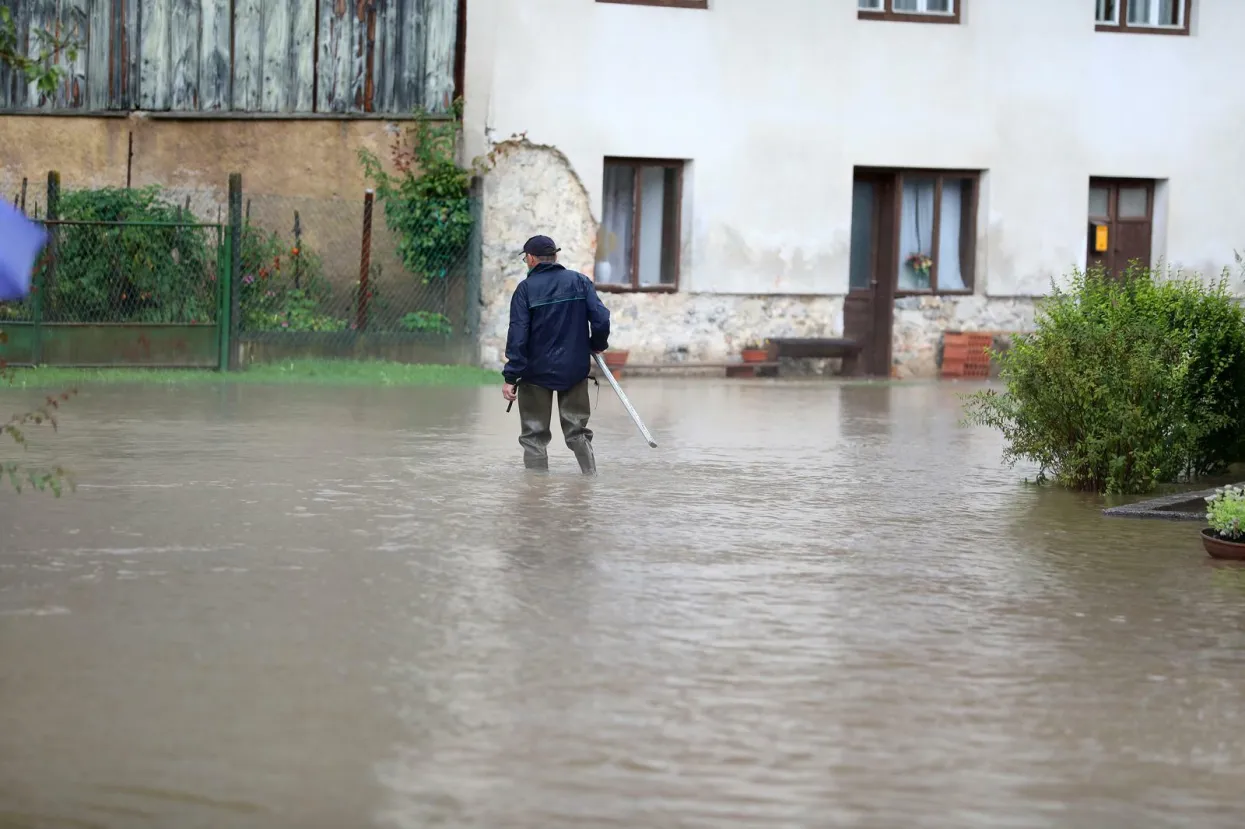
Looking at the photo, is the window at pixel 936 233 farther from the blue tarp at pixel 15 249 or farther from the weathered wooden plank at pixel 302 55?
the blue tarp at pixel 15 249

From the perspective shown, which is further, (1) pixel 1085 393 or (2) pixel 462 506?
(1) pixel 1085 393

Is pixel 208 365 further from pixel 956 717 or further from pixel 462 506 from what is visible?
pixel 956 717

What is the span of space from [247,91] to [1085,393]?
13492mm

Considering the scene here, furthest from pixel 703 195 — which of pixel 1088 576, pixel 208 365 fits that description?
pixel 1088 576

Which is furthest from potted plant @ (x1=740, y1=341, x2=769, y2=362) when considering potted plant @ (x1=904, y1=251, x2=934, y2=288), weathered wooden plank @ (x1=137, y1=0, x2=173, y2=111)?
weathered wooden plank @ (x1=137, y1=0, x2=173, y2=111)

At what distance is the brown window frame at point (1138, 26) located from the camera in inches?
991

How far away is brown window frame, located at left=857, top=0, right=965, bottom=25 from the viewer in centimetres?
2412

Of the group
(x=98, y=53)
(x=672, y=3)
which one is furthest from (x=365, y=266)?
(x=672, y=3)

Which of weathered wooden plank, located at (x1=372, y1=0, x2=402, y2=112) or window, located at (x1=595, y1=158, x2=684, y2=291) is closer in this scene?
weathered wooden plank, located at (x1=372, y1=0, x2=402, y2=112)

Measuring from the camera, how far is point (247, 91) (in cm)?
2284

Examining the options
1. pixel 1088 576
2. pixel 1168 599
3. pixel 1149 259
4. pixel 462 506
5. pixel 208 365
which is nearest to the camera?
pixel 1168 599

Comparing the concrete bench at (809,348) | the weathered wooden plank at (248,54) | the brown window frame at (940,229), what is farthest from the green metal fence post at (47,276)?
the brown window frame at (940,229)

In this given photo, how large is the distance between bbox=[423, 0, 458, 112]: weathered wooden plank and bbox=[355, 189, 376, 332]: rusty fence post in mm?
1457

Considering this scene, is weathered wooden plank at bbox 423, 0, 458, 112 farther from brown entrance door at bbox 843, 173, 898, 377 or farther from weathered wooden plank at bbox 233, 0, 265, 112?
brown entrance door at bbox 843, 173, 898, 377
